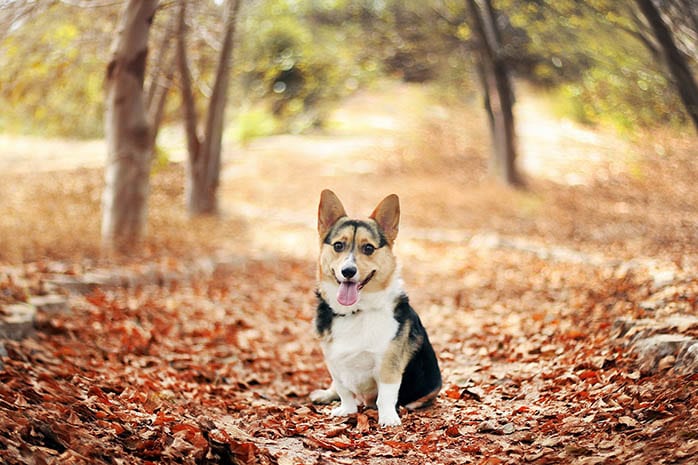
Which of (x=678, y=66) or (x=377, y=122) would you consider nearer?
(x=678, y=66)

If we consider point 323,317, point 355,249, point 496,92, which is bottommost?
point 496,92

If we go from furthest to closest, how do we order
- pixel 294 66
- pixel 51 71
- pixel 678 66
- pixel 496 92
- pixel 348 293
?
1. pixel 294 66
2. pixel 496 92
3. pixel 51 71
4. pixel 678 66
5. pixel 348 293

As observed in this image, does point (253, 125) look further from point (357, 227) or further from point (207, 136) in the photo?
point (357, 227)

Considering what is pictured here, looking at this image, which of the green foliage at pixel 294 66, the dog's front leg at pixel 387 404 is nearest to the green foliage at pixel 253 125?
the green foliage at pixel 294 66

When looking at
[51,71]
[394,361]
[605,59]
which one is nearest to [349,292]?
[394,361]

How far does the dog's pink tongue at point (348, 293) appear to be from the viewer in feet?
14.8

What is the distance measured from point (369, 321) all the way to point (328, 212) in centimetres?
78

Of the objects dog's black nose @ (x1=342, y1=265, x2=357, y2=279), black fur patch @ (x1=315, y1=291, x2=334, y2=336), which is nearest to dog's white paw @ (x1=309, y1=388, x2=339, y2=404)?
black fur patch @ (x1=315, y1=291, x2=334, y2=336)

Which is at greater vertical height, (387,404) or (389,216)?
(389,216)

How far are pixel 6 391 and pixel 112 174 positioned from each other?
20.9ft

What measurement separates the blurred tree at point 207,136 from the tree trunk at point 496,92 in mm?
6006

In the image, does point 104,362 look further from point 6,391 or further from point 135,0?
point 135,0

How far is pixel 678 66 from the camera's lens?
7695 millimetres

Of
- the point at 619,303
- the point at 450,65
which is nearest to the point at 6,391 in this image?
the point at 619,303
